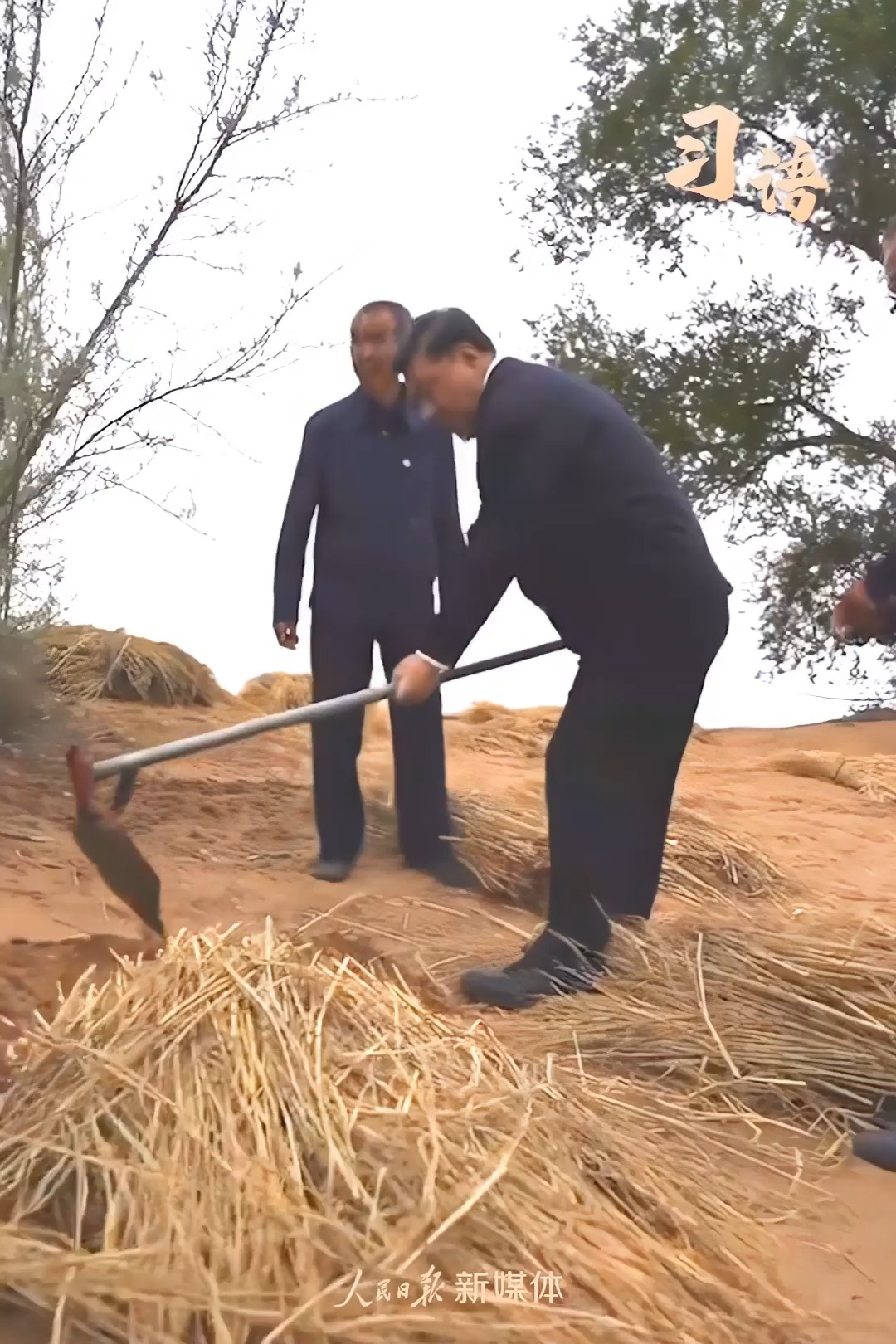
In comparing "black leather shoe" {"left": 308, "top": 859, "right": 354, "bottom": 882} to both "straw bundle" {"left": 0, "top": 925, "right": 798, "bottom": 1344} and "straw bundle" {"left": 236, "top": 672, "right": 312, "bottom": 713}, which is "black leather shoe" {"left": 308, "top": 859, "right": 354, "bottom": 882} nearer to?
"straw bundle" {"left": 236, "top": 672, "right": 312, "bottom": 713}

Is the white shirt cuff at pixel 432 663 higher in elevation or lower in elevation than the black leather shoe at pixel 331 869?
higher

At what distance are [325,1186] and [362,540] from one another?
118 centimetres

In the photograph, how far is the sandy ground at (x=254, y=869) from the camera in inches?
68.4

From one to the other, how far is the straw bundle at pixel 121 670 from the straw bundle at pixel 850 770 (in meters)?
1.39

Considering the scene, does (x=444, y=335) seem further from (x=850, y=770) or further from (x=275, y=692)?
(x=850, y=770)

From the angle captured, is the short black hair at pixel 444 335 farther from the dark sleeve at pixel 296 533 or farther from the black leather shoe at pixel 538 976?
the black leather shoe at pixel 538 976

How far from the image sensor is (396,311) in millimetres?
2033

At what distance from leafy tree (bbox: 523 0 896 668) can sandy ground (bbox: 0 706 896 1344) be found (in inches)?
17.1

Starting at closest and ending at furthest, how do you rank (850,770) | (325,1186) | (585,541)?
1. (325,1186)
2. (585,541)
3. (850,770)

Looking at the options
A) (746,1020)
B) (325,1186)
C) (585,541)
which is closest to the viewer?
(325,1186)

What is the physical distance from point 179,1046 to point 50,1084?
123 millimetres

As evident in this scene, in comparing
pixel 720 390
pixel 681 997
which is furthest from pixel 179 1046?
pixel 720 390

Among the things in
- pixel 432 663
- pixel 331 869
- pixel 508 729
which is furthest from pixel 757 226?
pixel 331 869

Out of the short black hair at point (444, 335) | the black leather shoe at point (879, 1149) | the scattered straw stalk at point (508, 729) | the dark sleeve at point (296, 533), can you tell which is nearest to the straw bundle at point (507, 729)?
the scattered straw stalk at point (508, 729)
